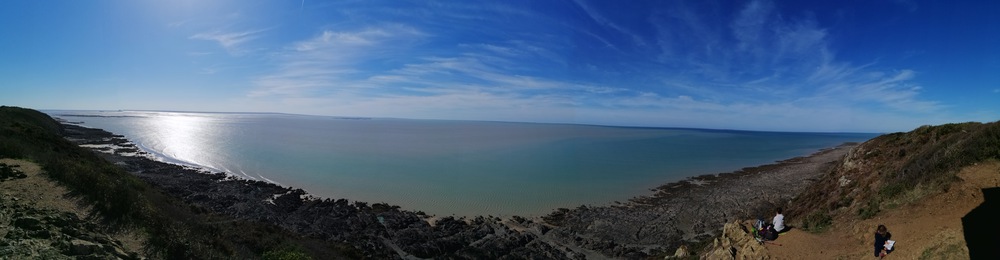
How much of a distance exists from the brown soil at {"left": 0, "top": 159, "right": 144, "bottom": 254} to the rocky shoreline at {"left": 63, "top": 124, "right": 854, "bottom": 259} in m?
9.09

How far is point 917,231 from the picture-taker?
9.10 m

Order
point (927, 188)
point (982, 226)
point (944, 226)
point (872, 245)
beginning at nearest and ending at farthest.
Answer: point (982, 226)
point (944, 226)
point (872, 245)
point (927, 188)

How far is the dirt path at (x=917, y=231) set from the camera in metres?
8.38

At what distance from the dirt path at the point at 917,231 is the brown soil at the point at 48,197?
1726 cm

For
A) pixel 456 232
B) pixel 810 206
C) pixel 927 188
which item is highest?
pixel 927 188

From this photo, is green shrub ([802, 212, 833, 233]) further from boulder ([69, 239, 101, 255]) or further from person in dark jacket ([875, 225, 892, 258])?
boulder ([69, 239, 101, 255])

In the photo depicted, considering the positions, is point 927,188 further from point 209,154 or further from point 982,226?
point 209,154

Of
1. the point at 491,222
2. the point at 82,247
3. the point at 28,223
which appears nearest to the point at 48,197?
the point at 28,223

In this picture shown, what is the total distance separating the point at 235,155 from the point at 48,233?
154 feet

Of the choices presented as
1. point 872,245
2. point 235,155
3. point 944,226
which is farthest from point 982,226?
point 235,155

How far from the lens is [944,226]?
8727mm

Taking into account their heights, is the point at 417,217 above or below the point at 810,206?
below

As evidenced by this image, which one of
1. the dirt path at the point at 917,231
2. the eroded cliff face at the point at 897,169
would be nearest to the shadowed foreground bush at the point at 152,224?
the dirt path at the point at 917,231

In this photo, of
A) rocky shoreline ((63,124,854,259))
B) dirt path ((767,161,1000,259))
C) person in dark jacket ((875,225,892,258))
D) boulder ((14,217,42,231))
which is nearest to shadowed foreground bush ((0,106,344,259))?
boulder ((14,217,42,231))
